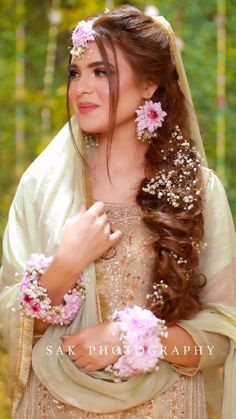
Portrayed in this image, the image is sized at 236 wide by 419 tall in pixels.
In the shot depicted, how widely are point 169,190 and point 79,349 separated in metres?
0.49

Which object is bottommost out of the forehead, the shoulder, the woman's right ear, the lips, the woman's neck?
the woman's right ear

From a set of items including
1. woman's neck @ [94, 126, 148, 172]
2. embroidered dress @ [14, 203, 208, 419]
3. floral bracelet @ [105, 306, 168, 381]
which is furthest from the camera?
woman's neck @ [94, 126, 148, 172]

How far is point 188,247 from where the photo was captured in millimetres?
2533

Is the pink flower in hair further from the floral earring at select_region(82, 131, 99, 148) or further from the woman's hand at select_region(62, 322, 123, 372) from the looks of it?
the woman's hand at select_region(62, 322, 123, 372)

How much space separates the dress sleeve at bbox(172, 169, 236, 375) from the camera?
2.59m

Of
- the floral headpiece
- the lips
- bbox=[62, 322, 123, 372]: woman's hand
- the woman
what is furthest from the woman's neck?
bbox=[62, 322, 123, 372]: woman's hand

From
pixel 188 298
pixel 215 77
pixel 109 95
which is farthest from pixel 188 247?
pixel 215 77

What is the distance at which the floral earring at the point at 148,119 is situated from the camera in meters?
2.60

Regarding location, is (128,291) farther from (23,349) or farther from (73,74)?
(73,74)

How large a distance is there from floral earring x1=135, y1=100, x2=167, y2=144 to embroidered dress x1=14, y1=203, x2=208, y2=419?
8.8 inches

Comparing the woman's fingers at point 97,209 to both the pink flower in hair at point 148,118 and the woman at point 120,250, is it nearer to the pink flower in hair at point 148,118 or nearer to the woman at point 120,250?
the woman at point 120,250

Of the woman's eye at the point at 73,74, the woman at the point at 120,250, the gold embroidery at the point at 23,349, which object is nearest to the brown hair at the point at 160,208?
the woman at the point at 120,250

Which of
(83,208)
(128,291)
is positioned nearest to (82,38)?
(83,208)

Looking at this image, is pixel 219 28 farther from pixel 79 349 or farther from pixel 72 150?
pixel 79 349
